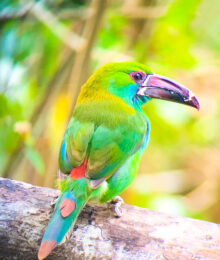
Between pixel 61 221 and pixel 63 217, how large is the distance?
26 mm

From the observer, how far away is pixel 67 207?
2.54 metres

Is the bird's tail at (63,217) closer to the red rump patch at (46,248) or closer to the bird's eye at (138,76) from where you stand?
the red rump patch at (46,248)

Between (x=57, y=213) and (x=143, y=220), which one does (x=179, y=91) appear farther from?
(x=57, y=213)

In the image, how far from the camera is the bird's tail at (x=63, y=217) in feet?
7.66

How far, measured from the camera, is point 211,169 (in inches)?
221

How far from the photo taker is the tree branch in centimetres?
248

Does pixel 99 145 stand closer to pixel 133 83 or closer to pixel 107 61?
pixel 133 83

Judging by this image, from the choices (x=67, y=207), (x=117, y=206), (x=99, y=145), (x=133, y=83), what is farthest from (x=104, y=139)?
(x=133, y=83)

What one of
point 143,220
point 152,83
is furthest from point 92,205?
point 152,83


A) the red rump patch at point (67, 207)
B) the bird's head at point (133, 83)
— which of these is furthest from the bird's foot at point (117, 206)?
the bird's head at point (133, 83)

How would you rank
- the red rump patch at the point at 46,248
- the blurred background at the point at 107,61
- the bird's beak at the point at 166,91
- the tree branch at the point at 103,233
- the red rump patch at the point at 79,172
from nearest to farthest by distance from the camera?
the red rump patch at the point at 46,248 < the tree branch at the point at 103,233 < the red rump patch at the point at 79,172 < the bird's beak at the point at 166,91 < the blurred background at the point at 107,61

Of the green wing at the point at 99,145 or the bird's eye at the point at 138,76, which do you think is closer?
the green wing at the point at 99,145

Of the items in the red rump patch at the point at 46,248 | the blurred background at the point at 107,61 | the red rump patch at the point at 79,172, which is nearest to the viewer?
the red rump patch at the point at 46,248

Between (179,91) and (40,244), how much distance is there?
138 cm
